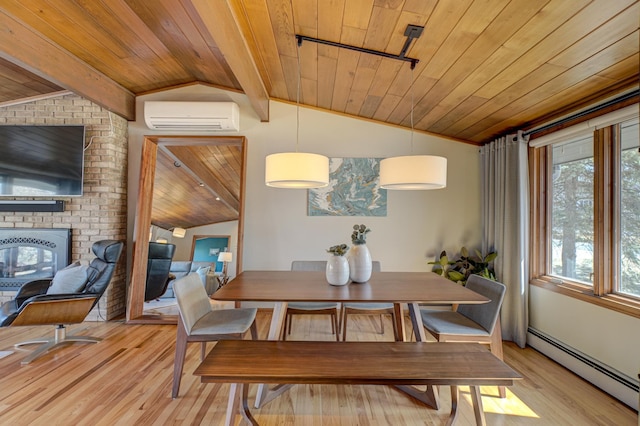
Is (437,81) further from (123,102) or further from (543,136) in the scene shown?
(123,102)

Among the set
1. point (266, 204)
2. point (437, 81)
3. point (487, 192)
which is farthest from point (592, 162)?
point (266, 204)

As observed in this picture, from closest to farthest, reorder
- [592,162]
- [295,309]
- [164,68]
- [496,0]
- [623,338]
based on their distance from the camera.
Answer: [496,0] → [623,338] → [592,162] → [295,309] → [164,68]

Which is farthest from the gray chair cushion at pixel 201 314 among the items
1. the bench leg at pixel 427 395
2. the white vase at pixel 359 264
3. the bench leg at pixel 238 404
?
the bench leg at pixel 427 395

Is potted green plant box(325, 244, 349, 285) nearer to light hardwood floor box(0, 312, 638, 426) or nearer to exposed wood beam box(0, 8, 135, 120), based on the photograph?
light hardwood floor box(0, 312, 638, 426)

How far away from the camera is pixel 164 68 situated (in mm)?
3342

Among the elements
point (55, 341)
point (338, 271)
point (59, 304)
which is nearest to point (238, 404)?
point (338, 271)

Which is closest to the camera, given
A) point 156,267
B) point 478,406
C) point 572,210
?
point 478,406

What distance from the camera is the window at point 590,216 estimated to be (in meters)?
2.12

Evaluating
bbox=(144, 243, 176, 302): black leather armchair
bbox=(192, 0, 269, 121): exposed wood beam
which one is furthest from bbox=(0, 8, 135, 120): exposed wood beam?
bbox=(144, 243, 176, 302): black leather armchair

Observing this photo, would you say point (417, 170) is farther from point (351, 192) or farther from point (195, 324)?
point (195, 324)

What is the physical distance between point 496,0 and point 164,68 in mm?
3162

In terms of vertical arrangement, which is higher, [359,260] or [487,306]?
[359,260]

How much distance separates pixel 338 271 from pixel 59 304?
2.44 metres

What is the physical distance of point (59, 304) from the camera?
266cm
